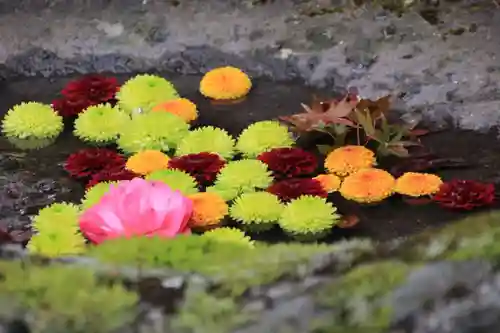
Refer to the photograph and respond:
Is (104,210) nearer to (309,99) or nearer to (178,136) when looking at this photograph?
(178,136)

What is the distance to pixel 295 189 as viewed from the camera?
0.79 m

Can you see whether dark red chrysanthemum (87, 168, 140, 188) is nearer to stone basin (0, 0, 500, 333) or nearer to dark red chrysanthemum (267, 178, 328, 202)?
stone basin (0, 0, 500, 333)

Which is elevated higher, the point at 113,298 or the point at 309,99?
the point at 113,298

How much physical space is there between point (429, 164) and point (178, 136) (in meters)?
0.25

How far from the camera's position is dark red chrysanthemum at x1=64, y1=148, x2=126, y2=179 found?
0.84m

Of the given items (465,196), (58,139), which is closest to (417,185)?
(465,196)

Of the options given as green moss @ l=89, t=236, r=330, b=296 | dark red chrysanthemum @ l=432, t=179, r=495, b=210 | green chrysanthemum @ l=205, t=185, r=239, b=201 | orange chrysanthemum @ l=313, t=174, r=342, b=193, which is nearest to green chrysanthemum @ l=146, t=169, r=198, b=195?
green chrysanthemum @ l=205, t=185, r=239, b=201

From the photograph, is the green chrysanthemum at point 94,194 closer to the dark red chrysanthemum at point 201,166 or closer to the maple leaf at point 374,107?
the dark red chrysanthemum at point 201,166

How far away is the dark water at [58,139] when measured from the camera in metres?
0.80

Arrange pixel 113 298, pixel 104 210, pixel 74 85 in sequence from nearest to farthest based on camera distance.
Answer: pixel 113 298 < pixel 104 210 < pixel 74 85

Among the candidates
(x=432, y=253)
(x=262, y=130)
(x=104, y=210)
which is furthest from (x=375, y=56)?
(x=432, y=253)

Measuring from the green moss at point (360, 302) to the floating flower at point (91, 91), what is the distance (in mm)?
646

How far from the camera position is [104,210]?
0.67 metres

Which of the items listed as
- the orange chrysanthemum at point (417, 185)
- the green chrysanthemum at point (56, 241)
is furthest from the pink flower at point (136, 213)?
the orange chrysanthemum at point (417, 185)
